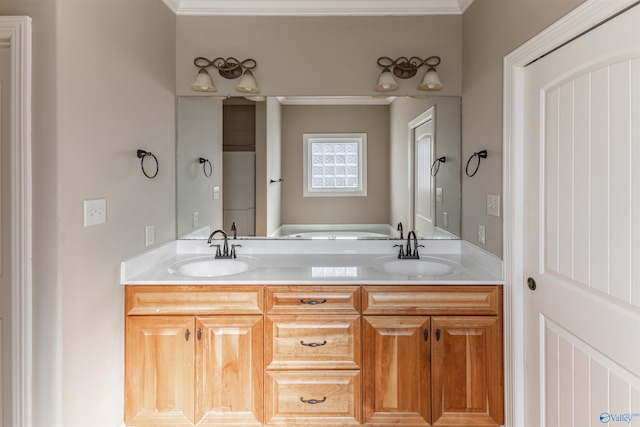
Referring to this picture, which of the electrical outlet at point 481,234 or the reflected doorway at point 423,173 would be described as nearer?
the electrical outlet at point 481,234

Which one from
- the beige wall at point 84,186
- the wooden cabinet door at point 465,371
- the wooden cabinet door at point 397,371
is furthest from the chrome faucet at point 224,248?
the wooden cabinet door at point 465,371

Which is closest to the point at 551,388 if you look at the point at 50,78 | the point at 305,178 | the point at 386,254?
the point at 386,254

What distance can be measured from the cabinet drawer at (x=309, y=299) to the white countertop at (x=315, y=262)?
0.14 ft

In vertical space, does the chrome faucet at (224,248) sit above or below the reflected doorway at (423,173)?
below

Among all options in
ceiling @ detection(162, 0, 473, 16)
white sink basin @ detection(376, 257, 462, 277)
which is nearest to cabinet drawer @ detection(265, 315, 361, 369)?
white sink basin @ detection(376, 257, 462, 277)

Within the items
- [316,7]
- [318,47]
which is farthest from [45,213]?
[316,7]

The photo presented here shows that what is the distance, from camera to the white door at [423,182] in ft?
8.32

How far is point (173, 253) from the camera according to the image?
8.22 ft

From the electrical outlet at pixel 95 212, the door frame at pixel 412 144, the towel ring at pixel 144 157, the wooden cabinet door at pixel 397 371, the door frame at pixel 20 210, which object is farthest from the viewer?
the door frame at pixel 412 144

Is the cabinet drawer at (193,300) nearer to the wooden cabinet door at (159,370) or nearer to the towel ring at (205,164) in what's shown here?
the wooden cabinet door at (159,370)

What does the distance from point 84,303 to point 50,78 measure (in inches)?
36.9

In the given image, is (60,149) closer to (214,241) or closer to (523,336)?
(214,241)

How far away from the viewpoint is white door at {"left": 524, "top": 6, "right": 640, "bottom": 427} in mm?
1180

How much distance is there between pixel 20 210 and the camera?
1.48 metres
